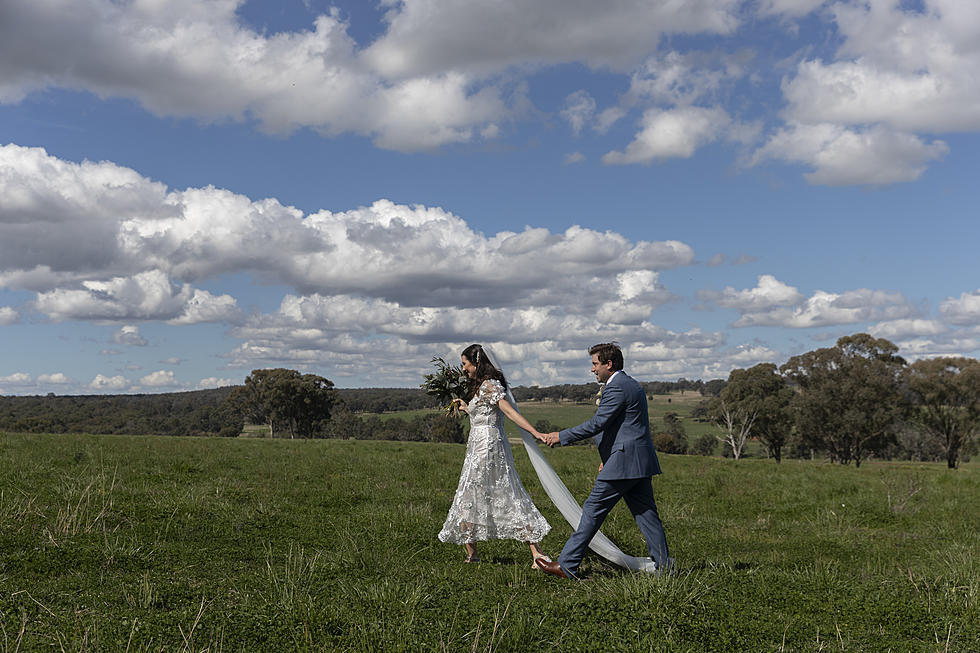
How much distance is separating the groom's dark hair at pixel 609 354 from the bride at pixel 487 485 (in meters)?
1.45

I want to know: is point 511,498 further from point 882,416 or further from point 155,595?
point 882,416

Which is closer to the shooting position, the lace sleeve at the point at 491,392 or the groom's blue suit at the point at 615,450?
the groom's blue suit at the point at 615,450

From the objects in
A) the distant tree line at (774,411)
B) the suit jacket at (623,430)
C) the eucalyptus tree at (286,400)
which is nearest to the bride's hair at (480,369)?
the suit jacket at (623,430)

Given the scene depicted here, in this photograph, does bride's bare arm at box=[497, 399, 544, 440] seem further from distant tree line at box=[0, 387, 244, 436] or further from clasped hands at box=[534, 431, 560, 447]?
distant tree line at box=[0, 387, 244, 436]

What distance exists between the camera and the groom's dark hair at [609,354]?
880 cm

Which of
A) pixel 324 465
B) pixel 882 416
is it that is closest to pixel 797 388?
pixel 882 416

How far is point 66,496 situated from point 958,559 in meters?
14.5

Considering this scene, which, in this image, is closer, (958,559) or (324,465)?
(958,559)

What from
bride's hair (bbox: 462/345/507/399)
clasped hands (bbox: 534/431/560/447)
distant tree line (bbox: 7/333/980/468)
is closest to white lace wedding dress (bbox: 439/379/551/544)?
bride's hair (bbox: 462/345/507/399)

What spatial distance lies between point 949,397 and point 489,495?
78204 mm

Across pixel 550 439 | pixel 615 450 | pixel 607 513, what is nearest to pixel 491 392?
pixel 550 439

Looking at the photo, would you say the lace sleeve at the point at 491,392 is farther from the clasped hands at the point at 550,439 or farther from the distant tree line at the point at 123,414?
the distant tree line at the point at 123,414

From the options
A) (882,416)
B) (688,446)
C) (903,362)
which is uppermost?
(903,362)

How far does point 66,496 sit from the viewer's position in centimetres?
1215
